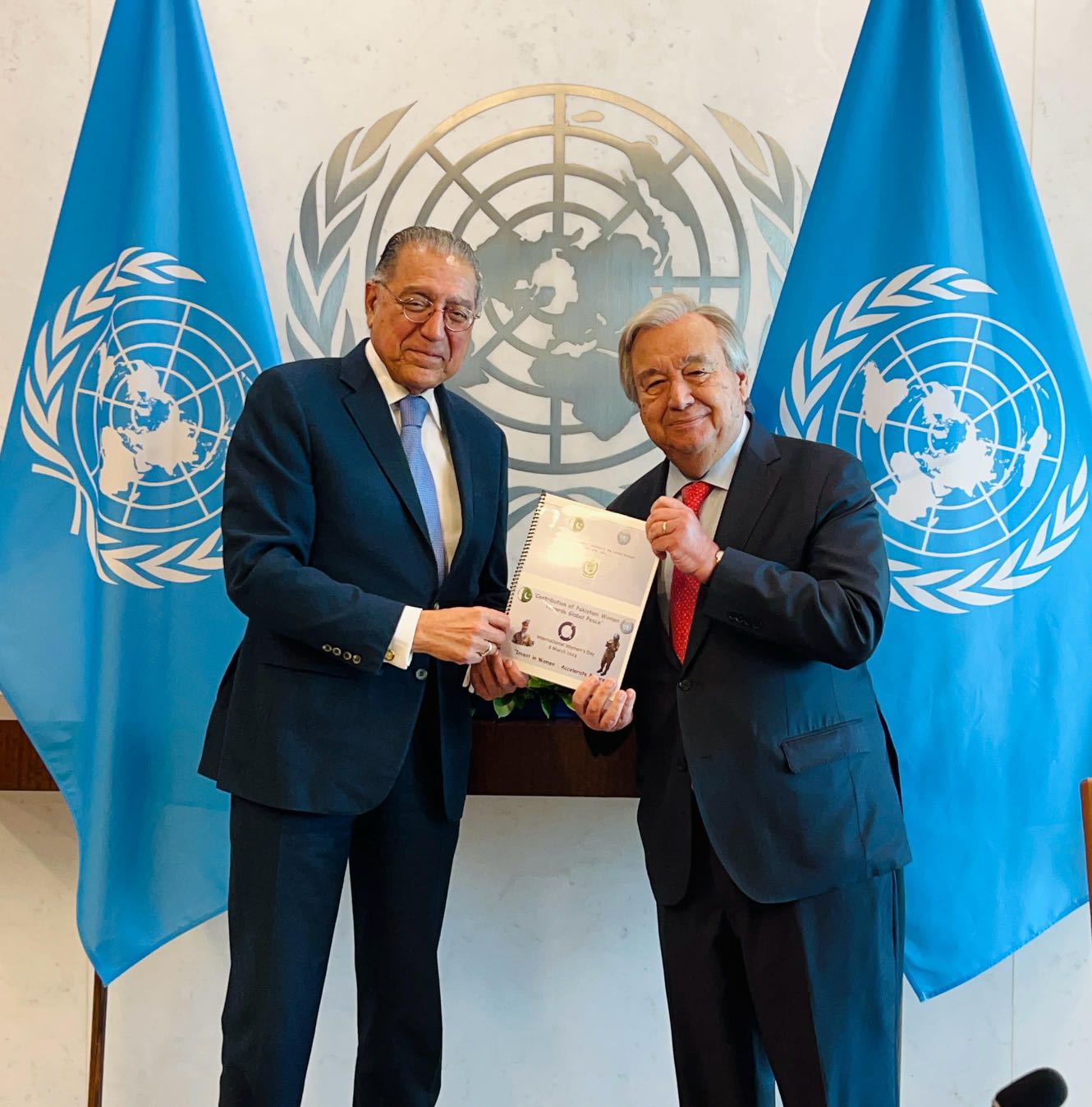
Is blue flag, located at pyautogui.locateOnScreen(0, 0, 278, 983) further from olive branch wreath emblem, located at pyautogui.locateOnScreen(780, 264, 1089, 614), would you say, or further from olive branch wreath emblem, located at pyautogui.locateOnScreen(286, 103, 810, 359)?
olive branch wreath emblem, located at pyautogui.locateOnScreen(780, 264, 1089, 614)

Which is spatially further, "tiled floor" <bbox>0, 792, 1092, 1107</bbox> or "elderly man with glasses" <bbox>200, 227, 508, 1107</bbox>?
"tiled floor" <bbox>0, 792, 1092, 1107</bbox>

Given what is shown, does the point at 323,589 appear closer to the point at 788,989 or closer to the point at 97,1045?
the point at 788,989

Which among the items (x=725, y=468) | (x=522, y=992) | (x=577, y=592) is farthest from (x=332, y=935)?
(x=725, y=468)

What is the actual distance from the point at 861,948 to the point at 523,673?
688 mm

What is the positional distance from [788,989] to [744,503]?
0.76 m

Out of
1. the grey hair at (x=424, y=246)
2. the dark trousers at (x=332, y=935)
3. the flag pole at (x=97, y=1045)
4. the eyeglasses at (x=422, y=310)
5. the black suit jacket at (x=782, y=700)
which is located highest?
the grey hair at (x=424, y=246)

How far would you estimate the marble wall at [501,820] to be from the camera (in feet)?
8.80

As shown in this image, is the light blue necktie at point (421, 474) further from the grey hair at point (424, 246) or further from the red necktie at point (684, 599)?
the red necktie at point (684, 599)

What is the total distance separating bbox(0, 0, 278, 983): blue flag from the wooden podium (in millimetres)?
585

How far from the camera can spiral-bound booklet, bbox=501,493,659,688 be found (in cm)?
184

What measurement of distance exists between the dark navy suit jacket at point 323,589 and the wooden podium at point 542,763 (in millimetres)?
297

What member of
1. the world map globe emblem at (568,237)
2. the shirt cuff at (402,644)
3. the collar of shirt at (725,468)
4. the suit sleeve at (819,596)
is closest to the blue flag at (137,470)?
the world map globe emblem at (568,237)

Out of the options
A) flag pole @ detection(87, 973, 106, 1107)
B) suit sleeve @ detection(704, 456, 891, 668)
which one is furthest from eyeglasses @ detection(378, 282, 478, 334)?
flag pole @ detection(87, 973, 106, 1107)

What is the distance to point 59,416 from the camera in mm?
2441
